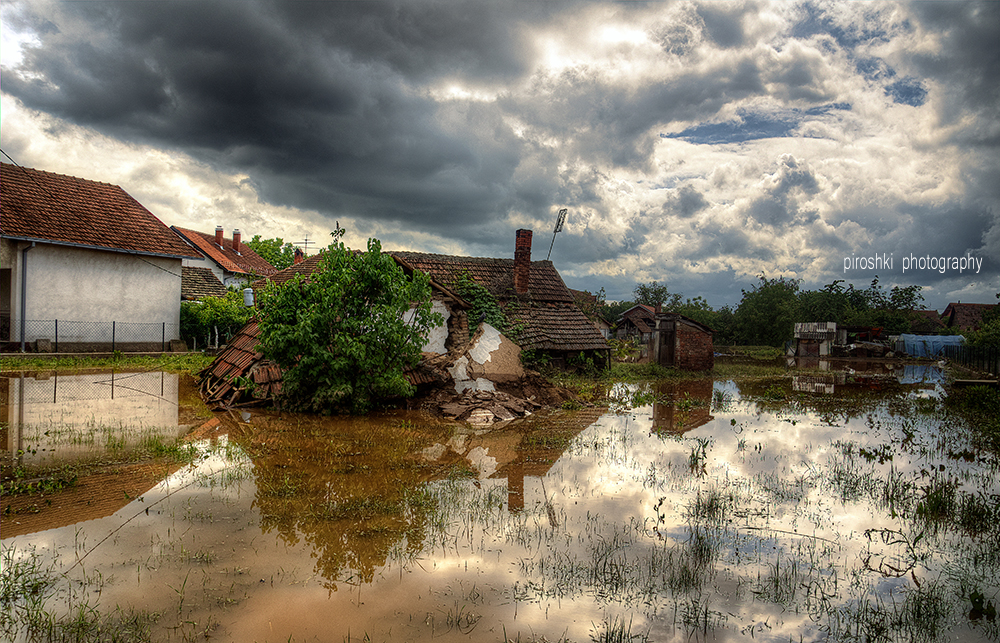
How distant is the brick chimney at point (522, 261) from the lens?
2158 cm

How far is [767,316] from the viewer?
53094 millimetres

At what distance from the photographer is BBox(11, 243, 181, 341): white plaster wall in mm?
19219

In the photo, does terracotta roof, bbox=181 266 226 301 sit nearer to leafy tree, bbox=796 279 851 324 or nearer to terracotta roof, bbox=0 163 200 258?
terracotta roof, bbox=0 163 200 258

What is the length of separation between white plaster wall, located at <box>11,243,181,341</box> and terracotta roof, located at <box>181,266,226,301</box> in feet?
11.0

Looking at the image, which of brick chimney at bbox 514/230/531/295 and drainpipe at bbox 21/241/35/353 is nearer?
drainpipe at bbox 21/241/35/353

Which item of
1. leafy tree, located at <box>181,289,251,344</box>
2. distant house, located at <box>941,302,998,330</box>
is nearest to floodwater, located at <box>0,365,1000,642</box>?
leafy tree, located at <box>181,289,251,344</box>

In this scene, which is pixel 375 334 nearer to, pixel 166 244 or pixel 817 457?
pixel 817 457

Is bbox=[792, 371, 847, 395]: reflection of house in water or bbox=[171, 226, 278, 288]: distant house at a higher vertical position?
bbox=[171, 226, 278, 288]: distant house

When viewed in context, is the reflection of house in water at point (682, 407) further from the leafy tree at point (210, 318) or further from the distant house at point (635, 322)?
the distant house at point (635, 322)

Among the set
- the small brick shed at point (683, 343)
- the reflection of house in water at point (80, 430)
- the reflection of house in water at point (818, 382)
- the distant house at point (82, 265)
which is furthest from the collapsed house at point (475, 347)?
the reflection of house in water at point (818, 382)

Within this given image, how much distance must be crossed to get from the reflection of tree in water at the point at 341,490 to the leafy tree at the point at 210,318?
15797mm

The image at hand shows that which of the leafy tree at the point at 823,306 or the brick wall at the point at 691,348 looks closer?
the brick wall at the point at 691,348

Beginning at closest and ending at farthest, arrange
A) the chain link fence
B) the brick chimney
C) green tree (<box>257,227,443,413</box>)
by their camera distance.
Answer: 1. green tree (<box>257,227,443,413</box>)
2. the chain link fence
3. the brick chimney

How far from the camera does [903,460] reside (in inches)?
359
